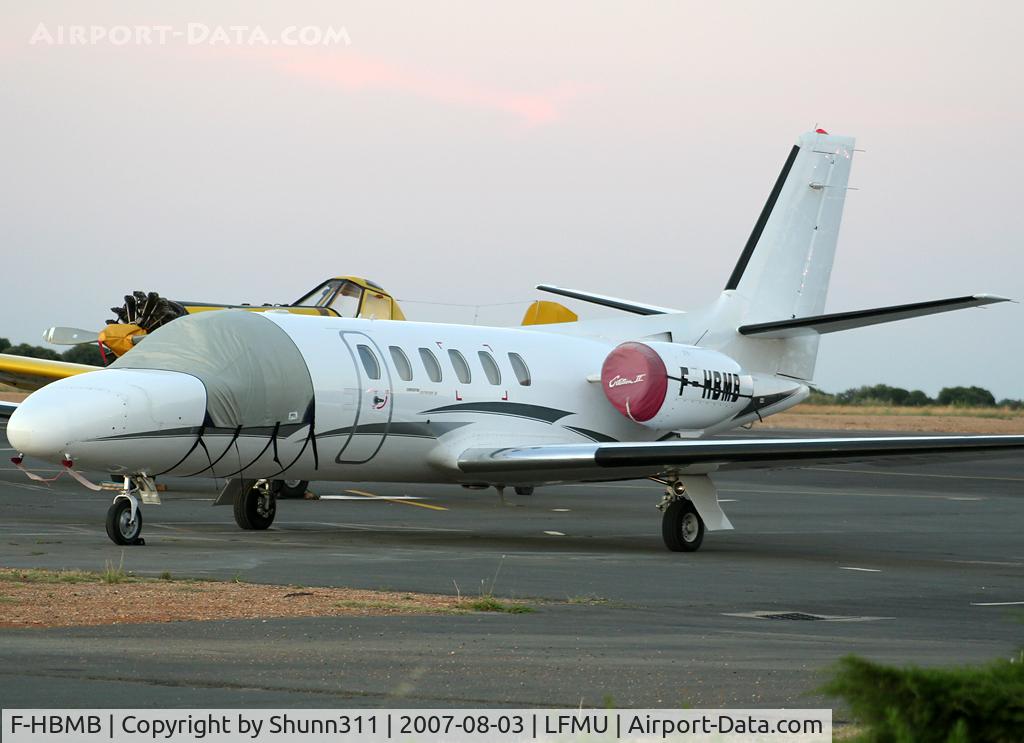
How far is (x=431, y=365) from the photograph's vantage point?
60.5ft

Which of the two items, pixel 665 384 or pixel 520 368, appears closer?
pixel 520 368

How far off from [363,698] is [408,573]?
20.6 feet

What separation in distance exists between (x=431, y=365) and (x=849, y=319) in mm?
6302

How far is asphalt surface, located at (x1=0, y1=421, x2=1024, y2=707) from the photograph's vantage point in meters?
7.09

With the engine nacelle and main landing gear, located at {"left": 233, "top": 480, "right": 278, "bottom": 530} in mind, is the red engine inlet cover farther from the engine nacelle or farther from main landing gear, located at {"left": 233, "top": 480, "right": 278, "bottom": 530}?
main landing gear, located at {"left": 233, "top": 480, "right": 278, "bottom": 530}

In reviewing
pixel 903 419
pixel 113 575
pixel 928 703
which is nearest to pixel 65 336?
pixel 113 575

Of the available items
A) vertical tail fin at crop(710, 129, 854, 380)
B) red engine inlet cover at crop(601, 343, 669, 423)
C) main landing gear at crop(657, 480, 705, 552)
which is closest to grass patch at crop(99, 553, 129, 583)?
main landing gear at crop(657, 480, 705, 552)

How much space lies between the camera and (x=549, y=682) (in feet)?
23.9

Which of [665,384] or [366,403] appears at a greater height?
[665,384]

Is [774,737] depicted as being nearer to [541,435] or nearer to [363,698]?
[363,698]

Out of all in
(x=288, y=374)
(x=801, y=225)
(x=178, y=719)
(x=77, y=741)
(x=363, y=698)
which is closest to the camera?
(x=77, y=741)

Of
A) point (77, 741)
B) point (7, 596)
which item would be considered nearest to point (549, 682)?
point (77, 741)

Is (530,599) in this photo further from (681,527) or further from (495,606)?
(681,527)

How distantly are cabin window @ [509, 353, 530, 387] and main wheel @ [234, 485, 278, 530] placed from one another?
3.60 metres
